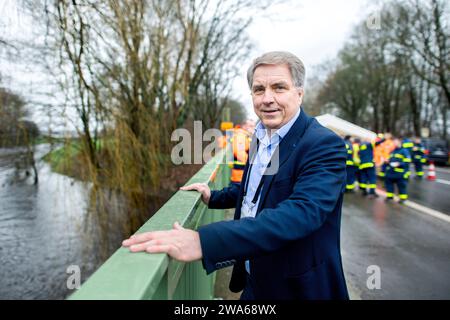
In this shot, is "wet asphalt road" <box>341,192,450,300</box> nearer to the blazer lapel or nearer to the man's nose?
the blazer lapel

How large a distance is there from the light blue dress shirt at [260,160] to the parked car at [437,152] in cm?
2360

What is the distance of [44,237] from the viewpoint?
9.04 meters

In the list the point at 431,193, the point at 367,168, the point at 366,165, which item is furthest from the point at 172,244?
the point at 431,193

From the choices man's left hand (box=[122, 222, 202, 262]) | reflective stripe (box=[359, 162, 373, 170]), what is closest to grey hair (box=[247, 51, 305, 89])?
man's left hand (box=[122, 222, 202, 262])

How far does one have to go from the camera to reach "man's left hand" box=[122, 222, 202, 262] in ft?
3.61

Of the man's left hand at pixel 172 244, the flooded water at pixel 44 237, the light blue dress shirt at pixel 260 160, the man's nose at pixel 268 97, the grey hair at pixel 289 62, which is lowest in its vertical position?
the flooded water at pixel 44 237

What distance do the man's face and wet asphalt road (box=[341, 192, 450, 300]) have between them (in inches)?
122

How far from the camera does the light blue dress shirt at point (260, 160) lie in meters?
1.62

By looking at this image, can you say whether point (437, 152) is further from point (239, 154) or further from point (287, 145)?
point (287, 145)

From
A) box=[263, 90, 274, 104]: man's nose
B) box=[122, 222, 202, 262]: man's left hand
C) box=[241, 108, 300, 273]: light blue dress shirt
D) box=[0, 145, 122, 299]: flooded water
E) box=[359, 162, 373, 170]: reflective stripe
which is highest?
box=[263, 90, 274, 104]: man's nose

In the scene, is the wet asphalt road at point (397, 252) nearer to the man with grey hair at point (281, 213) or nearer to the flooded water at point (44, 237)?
the man with grey hair at point (281, 213)

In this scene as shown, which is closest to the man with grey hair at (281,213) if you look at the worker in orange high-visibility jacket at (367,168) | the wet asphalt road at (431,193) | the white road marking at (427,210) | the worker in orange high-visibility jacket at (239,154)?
the worker in orange high-visibility jacket at (239,154)

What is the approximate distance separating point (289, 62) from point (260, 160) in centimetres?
49

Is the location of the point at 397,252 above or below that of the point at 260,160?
below
